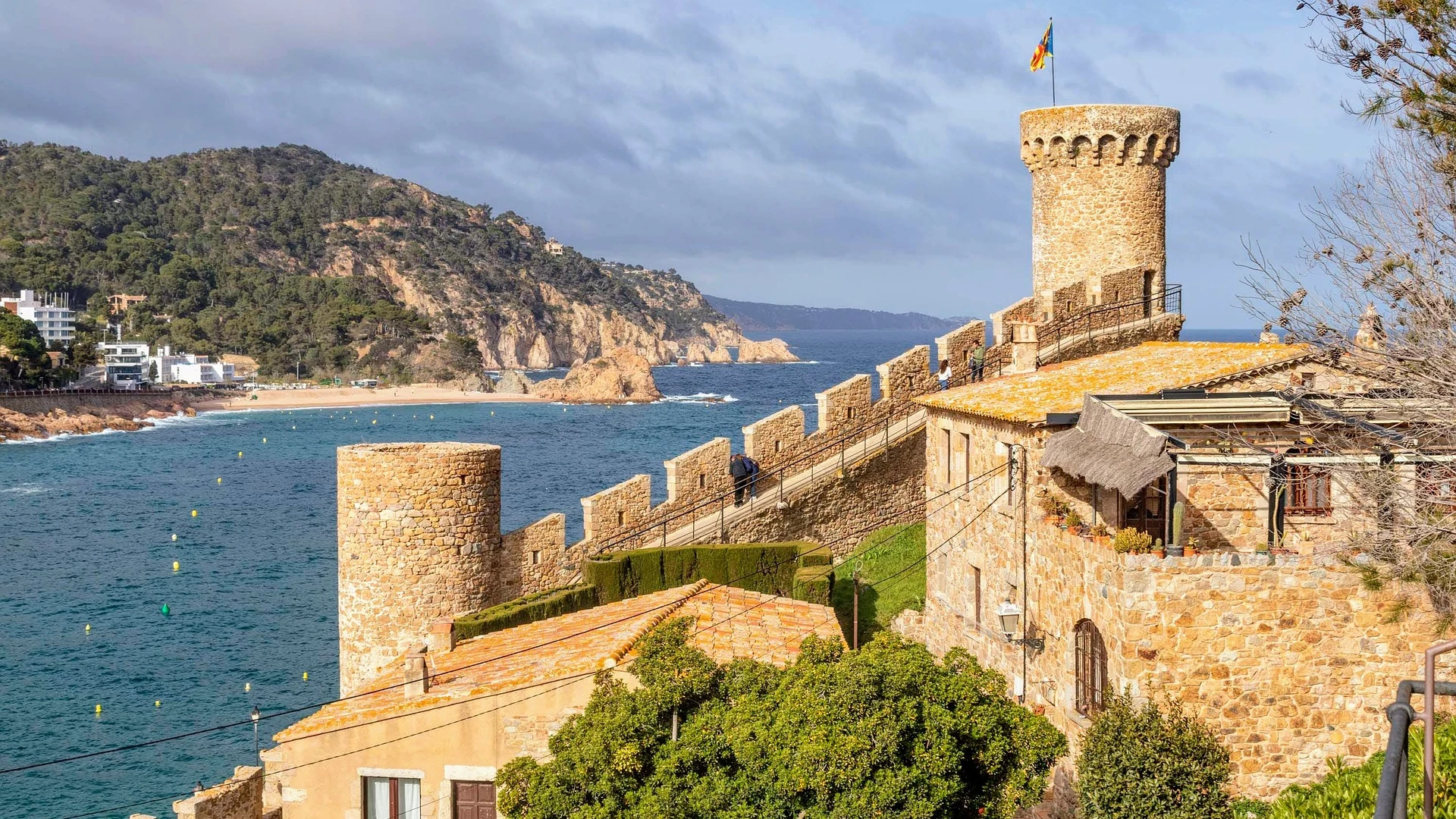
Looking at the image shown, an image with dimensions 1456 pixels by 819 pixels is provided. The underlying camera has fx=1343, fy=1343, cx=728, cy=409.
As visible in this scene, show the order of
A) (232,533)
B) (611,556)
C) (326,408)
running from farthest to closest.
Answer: (326,408)
(232,533)
(611,556)

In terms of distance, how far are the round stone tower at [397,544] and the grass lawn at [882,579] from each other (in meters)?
7.27

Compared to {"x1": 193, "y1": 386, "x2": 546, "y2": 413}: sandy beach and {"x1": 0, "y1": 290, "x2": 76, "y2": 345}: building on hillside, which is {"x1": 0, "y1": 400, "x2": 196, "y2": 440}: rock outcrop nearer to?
{"x1": 193, "y1": 386, "x2": 546, "y2": 413}: sandy beach

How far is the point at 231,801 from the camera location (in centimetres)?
1702

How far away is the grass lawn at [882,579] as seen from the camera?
24766 millimetres

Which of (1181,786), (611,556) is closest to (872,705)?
(1181,786)

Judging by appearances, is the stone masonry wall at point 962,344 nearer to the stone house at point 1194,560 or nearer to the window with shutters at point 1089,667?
the stone house at point 1194,560

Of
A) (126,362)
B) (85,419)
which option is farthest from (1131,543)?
(126,362)

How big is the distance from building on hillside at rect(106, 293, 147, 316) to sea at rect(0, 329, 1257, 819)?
60.2 metres

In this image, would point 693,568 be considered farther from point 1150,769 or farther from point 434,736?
point 1150,769

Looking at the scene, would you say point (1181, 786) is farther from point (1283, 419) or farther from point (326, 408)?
point (326, 408)

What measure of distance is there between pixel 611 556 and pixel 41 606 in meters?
29.3

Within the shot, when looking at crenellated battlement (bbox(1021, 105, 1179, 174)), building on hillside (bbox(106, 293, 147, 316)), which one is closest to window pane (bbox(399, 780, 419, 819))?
crenellated battlement (bbox(1021, 105, 1179, 174))

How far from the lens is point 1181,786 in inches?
529

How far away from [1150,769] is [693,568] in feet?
39.2
